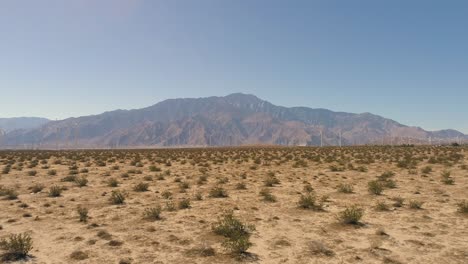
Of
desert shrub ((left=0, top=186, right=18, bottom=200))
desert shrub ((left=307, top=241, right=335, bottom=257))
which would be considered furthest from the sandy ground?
desert shrub ((left=0, top=186, right=18, bottom=200))

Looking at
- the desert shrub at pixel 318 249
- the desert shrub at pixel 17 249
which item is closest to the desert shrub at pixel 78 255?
the desert shrub at pixel 17 249

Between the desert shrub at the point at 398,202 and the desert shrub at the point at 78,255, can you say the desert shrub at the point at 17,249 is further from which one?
the desert shrub at the point at 398,202

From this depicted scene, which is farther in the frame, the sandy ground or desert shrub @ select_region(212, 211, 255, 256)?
desert shrub @ select_region(212, 211, 255, 256)

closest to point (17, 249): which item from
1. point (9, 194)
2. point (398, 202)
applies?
point (9, 194)

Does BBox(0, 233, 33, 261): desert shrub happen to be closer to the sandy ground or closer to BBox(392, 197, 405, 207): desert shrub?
the sandy ground

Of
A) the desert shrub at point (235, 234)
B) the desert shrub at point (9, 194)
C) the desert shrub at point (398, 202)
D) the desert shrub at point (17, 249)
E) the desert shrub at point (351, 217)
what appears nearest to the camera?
the desert shrub at point (17, 249)

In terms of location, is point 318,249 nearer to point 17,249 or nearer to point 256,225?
point 256,225

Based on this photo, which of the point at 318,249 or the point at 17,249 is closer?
the point at 17,249

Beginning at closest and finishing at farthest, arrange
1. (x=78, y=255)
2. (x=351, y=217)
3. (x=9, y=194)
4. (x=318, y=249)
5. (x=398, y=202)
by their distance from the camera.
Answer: (x=78, y=255)
(x=318, y=249)
(x=351, y=217)
(x=398, y=202)
(x=9, y=194)

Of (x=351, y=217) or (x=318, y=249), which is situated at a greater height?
(x=351, y=217)

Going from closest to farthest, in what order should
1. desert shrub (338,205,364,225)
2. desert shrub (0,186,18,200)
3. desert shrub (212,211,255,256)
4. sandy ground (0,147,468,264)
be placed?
sandy ground (0,147,468,264) → desert shrub (212,211,255,256) → desert shrub (338,205,364,225) → desert shrub (0,186,18,200)

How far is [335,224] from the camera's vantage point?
538 inches

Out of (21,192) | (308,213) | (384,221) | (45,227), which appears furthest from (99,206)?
(384,221)

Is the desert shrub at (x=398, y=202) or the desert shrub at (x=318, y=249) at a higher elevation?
→ the desert shrub at (x=398, y=202)
